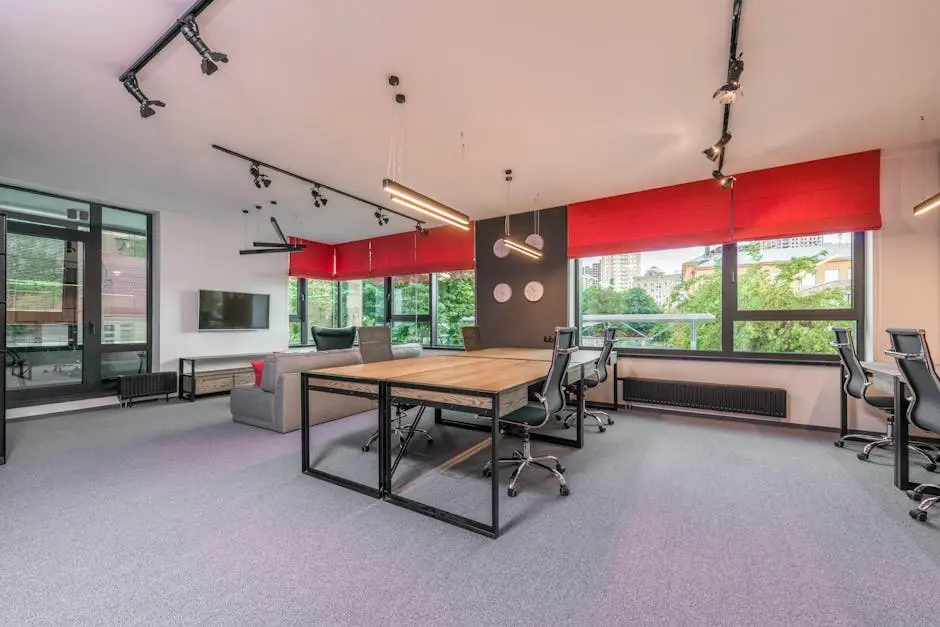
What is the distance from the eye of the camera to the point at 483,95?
287cm

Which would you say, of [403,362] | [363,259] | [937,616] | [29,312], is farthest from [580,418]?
[29,312]

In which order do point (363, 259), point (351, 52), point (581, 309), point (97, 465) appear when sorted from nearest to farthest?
point (351, 52)
point (97, 465)
point (581, 309)
point (363, 259)

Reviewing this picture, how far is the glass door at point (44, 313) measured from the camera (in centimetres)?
A: 479

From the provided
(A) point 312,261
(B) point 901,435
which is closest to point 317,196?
(A) point 312,261

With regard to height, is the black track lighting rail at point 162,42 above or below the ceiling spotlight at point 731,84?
above

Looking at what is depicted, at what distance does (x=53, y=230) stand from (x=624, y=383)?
7.88 meters

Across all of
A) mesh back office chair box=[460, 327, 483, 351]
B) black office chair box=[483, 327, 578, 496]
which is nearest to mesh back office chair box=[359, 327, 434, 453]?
black office chair box=[483, 327, 578, 496]

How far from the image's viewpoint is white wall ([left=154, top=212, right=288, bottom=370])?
5910 millimetres

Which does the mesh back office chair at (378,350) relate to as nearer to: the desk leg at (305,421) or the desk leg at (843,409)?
the desk leg at (305,421)

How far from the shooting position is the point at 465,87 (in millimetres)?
2766

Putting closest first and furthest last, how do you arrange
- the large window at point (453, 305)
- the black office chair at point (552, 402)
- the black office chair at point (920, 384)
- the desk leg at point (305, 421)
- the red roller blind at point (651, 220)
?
the black office chair at point (920, 384), the black office chair at point (552, 402), the desk leg at point (305, 421), the red roller blind at point (651, 220), the large window at point (453, 305)

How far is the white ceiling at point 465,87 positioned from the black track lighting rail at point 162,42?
0.19 feet

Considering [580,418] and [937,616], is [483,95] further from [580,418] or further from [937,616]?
[937,616]

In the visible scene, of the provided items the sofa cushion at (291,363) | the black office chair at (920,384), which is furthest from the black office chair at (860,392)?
the sofa cushion at (291,363)
